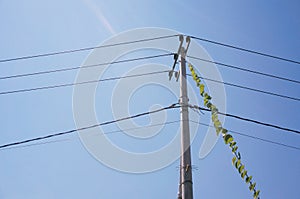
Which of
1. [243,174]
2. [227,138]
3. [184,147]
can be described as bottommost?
[243,174]

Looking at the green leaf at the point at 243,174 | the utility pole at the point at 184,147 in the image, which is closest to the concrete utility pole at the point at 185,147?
the utility pole at the point at 184,147

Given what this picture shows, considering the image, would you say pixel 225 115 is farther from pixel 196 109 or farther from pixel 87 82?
pixel 87 82

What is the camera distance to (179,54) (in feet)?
21.5

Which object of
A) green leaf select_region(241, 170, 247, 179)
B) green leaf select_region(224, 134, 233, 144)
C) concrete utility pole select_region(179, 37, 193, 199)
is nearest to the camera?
concrete utility pole select_region(179, 37, 193, 199)

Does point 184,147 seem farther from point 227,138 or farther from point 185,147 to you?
point 227,138

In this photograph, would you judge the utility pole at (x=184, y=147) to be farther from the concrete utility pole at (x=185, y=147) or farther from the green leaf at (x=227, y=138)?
the green leaf at (x=227, y=138)

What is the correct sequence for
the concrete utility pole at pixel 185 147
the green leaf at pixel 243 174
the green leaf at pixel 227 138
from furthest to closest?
the green leaf at pixel 227 138 < the green leaf at pixel 243 174 < the concrete utility pole at pixel 185 147

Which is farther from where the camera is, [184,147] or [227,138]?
[227,138]

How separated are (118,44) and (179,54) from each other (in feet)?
7.49

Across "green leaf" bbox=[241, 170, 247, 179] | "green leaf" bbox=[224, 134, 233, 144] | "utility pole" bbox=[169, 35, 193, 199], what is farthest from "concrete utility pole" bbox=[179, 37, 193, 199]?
"green leaf" bbox=[241, 170, 247, 179]

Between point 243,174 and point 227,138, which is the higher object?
point 227,138

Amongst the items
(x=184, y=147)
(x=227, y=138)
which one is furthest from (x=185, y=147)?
(x=227, y=138)

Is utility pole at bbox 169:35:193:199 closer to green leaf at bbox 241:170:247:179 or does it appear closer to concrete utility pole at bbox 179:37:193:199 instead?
concrete utility pole at bbox 179:37:193:199

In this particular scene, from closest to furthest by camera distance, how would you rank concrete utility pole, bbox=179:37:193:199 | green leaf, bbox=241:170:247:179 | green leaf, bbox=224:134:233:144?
1. concrete utility pole, bbox=179:37:193:199
2. green leaf, bbox=241:170:247:179
3. green leaf, bbox=224:134:233:144
